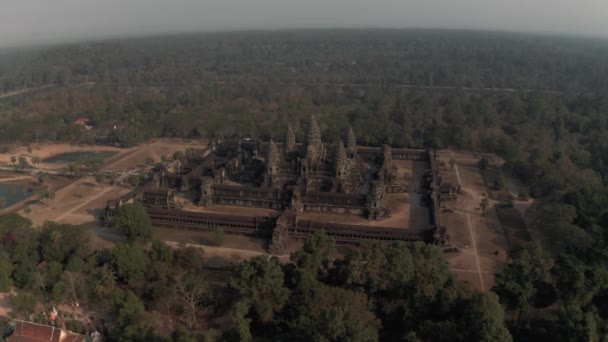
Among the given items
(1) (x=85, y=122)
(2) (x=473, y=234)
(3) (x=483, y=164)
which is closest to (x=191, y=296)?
(2) (x=473, y=234)

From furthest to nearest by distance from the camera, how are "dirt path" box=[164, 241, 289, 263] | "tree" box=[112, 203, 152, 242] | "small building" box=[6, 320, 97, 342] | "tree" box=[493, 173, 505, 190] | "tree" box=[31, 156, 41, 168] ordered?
"tree" box=[31, 156, 41, 168]
"tree" box=[493, 173, 505, 190]
"tree" box=[112, 203, 152, 242]
"dirt path" box=[164, 241, 289, 263]
"small building" box=[6, 320, 97, 342]

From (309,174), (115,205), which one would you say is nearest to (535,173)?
(309,174)

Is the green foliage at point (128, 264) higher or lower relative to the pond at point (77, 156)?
higher

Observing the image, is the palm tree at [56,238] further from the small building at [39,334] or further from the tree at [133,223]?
the small building at [39,334]

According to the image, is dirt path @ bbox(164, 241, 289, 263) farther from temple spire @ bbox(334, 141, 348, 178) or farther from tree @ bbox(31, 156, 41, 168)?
tree @ bbox(31, 156, 41, 168)

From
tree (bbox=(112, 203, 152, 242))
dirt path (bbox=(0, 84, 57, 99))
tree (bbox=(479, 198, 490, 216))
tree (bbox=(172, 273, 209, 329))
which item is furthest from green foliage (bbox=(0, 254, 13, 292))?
dirt path (bbox=(0, 84, 57, 99))

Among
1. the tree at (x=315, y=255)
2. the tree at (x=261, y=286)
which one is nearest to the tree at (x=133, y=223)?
the tree at (x=261, y=286)
